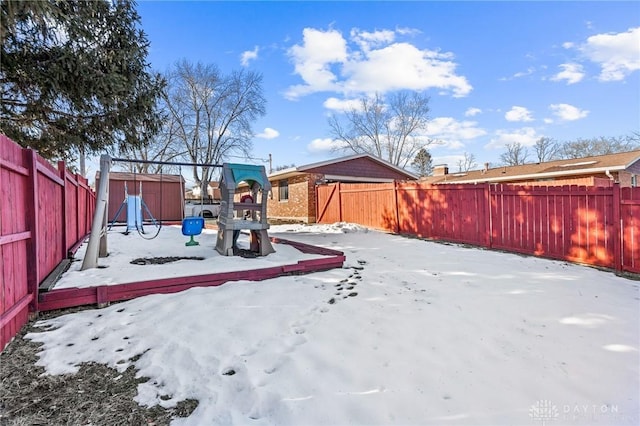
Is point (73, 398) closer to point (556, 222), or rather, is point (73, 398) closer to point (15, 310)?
point (15, 310)

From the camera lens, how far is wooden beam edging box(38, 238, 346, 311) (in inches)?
125

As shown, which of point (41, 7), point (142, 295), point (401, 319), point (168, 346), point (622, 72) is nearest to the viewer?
point (168, 346)

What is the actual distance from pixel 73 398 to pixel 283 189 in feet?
49.7

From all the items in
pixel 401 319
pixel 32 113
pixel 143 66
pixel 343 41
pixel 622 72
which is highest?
pixel 343 41

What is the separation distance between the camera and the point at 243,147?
25688mm

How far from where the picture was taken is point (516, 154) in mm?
35656

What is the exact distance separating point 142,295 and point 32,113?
4.11m

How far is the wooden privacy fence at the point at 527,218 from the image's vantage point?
4.82m

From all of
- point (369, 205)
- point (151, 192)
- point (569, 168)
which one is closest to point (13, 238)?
point (369, 205)

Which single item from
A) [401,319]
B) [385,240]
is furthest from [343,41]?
[401,319]

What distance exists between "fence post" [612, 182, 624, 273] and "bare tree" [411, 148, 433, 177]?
28.9m

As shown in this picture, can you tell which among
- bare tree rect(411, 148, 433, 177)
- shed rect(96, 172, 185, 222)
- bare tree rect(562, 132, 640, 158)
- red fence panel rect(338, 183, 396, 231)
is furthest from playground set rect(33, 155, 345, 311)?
bare tree rect(562, 132, 640, 158)

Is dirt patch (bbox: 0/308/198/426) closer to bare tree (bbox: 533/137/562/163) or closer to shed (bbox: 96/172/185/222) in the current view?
shed (bbox: 96/172/185/222)

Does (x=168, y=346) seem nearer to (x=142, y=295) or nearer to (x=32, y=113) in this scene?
(x=142, y=295)
